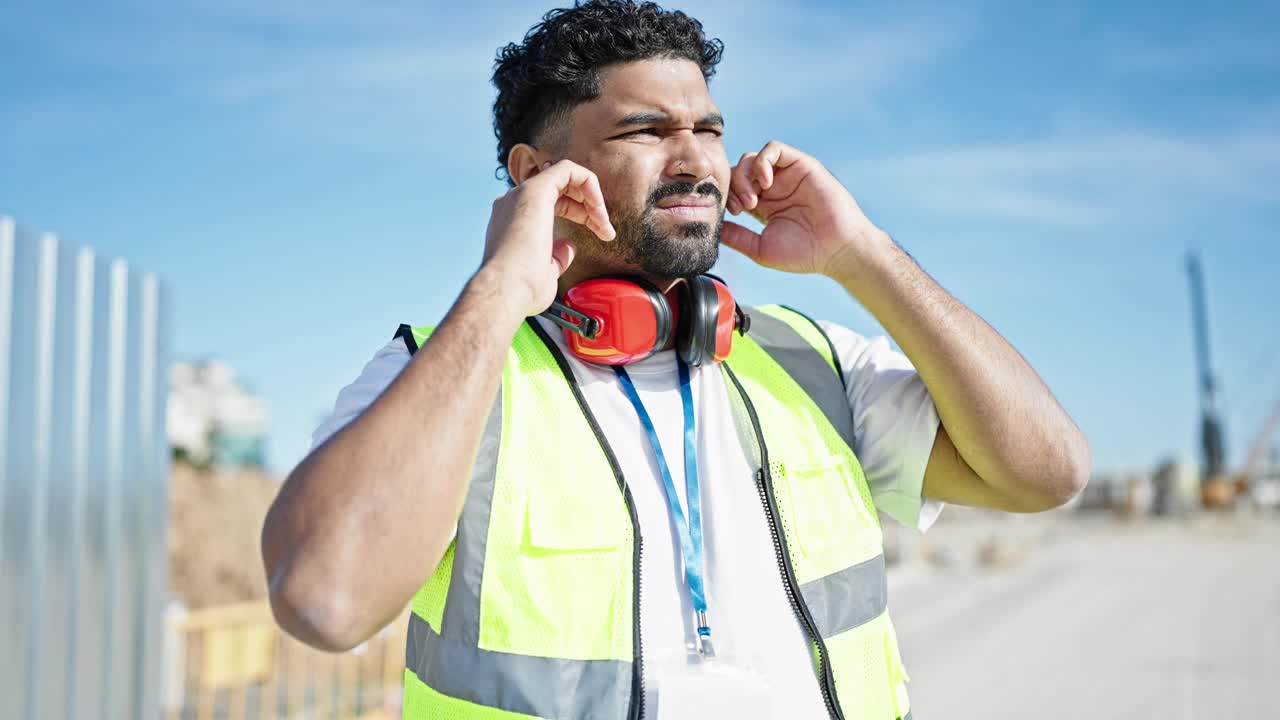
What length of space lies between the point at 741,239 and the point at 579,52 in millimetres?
567

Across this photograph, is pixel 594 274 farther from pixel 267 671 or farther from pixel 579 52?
pixel 267 671

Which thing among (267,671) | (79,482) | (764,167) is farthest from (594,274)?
(267,671)

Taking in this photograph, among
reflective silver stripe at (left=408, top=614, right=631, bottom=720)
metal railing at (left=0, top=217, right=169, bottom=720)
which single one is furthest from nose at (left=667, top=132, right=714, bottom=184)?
metal railing at (left=0, top=217, right=169, bottom=720)

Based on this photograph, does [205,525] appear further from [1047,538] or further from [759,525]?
[1047,538]

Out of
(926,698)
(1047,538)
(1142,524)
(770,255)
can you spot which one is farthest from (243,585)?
(1142,524)

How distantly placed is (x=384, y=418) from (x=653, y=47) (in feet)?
3.83

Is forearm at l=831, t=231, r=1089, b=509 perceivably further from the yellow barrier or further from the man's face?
the yellow barrier

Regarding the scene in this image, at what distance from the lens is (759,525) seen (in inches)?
85.4

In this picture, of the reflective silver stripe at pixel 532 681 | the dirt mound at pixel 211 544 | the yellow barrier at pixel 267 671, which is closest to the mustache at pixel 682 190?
the reflective silver stripe at pixel 532 681

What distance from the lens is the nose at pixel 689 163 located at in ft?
7.72

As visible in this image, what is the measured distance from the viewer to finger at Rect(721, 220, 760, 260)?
2533 mm

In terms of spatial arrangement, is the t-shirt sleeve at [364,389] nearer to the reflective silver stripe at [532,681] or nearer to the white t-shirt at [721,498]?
the white t-shirt at [721,498]

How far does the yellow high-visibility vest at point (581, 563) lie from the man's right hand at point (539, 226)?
0.64 feet

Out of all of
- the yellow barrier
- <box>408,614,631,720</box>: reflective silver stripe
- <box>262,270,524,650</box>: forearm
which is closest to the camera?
<box>262,270,524,650</box>: forearm
